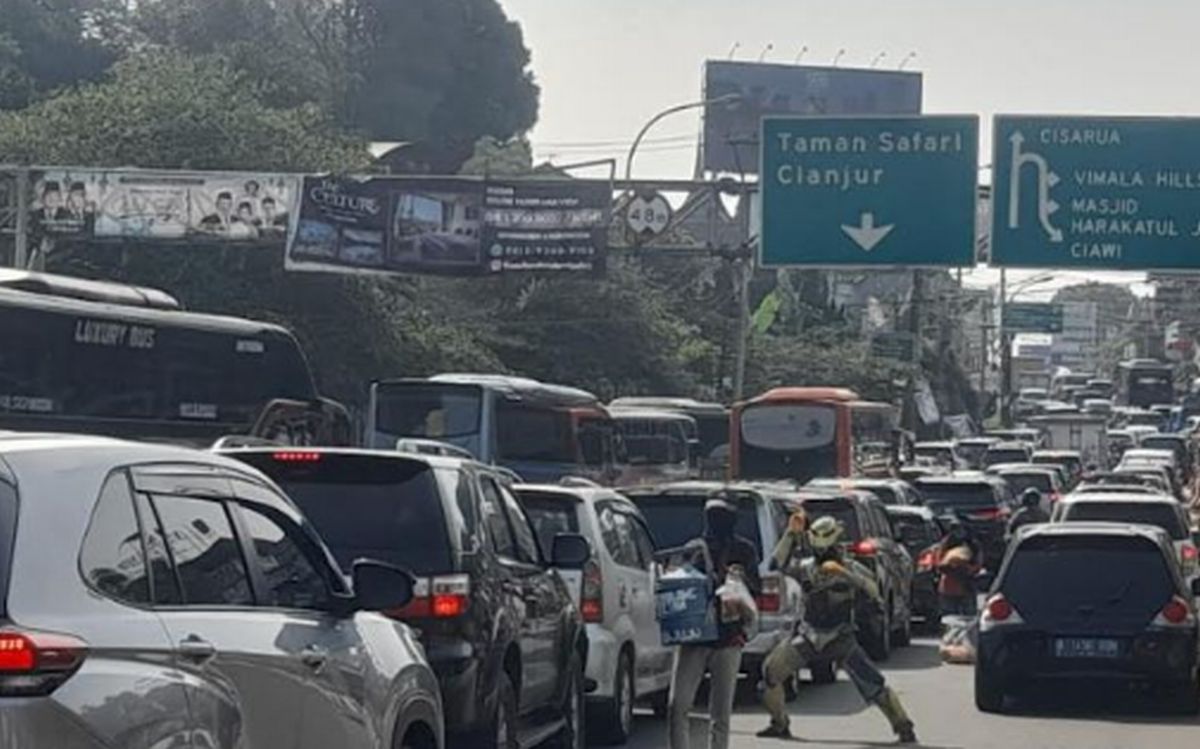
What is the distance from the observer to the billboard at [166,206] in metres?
37.5

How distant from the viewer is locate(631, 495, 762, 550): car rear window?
62.5ft

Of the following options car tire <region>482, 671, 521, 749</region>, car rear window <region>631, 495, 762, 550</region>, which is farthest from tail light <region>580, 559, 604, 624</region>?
car rear window <region>631, 495, 762, 550</region>

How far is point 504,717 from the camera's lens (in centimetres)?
1162

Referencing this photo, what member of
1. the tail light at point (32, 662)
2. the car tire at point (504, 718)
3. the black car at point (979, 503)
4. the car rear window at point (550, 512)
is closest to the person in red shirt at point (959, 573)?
the black car at point (979, 503)

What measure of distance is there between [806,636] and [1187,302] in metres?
76.8

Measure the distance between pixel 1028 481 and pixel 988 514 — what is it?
9.12m

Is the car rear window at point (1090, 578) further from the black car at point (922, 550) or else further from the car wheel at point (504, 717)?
the black car at point (922, 550)

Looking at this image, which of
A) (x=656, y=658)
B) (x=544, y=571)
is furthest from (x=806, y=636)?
(x=544, y=571)

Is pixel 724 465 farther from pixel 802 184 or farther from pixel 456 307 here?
pixel 802 184

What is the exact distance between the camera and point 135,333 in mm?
25203

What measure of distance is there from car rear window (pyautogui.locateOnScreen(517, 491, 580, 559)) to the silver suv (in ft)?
22.2

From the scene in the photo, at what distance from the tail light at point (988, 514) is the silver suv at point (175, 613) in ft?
91.5

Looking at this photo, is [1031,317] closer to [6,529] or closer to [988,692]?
[988,692]

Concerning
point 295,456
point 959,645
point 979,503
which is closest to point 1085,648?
point 959,645
